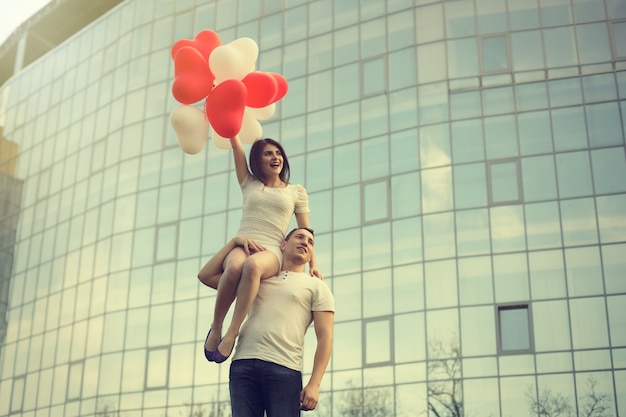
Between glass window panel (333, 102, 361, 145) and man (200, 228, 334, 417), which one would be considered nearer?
man (200, 228, 334, 417)

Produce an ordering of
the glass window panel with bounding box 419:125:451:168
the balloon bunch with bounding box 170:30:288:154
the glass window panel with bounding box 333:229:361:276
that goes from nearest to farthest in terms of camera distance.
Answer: the balloon bunch with bounding box 170:30:288:154
the glass window panel with bounding box 419:125:451:168
the glass window panel with bounding box 333:229:361:276

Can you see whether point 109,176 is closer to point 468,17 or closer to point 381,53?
point 381,53

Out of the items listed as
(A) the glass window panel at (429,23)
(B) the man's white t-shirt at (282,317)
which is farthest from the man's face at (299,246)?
(A) the glass window panel at (429,23)

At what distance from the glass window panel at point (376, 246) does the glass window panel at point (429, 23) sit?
5.43 meters

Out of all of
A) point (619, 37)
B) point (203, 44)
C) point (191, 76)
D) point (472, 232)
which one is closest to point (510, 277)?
point (472, 232)

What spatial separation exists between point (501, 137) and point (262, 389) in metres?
19.8

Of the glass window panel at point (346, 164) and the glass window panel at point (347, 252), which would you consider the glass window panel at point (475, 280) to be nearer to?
the glass window panel at point (347, 252)

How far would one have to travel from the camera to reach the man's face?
5.85 m

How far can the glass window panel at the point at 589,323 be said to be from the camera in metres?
21.9

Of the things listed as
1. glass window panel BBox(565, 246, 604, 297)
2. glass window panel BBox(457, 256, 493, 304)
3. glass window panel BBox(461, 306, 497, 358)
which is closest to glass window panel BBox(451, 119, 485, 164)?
glass window panel BBox(457, 256, 493, 304)

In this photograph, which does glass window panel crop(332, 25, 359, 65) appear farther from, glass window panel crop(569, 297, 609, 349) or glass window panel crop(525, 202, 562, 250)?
glass window panel crop(569, 297, 609, 349)

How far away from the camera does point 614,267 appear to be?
22453 millimetres

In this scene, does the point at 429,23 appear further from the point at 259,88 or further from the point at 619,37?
the point at 259,88

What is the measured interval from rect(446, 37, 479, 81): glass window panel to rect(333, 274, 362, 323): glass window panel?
6171mm
